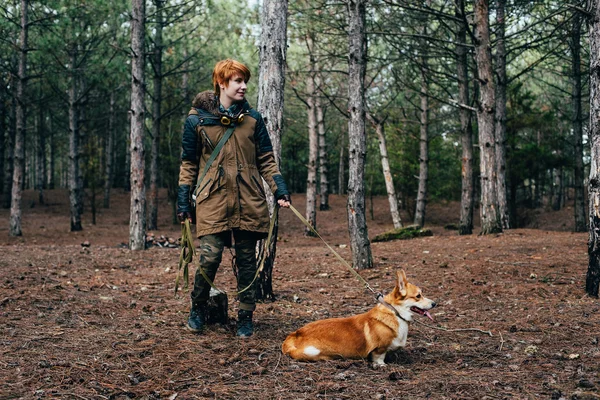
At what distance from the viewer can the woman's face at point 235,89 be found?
174 inches

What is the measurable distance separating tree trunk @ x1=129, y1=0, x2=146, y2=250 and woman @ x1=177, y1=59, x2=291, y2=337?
8.00 meters

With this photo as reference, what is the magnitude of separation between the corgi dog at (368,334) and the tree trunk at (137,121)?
29.4 feet

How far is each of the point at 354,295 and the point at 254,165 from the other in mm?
2979

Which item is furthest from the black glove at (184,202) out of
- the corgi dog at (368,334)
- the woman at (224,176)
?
the corgi dog at (368,334)

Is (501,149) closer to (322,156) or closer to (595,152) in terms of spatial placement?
(595,152)

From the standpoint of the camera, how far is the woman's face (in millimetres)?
4426

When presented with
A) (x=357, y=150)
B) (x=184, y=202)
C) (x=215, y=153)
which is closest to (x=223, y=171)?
(x=215, y=153)

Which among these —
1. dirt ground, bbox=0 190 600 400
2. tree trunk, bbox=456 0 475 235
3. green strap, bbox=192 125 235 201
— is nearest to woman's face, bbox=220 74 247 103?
green strap, bbox=192 125 235 201

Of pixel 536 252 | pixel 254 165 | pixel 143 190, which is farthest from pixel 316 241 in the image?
pixel 254 165

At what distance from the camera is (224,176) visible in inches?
174

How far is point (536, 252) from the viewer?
31.6 feet

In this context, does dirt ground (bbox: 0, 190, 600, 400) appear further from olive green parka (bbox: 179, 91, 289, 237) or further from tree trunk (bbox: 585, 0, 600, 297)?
olive green parka (bbox: 179, 91, 289, 237)

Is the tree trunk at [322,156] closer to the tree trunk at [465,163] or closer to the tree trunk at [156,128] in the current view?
the tree trunk at [156,128]

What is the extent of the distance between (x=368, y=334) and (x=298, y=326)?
1.30 m
